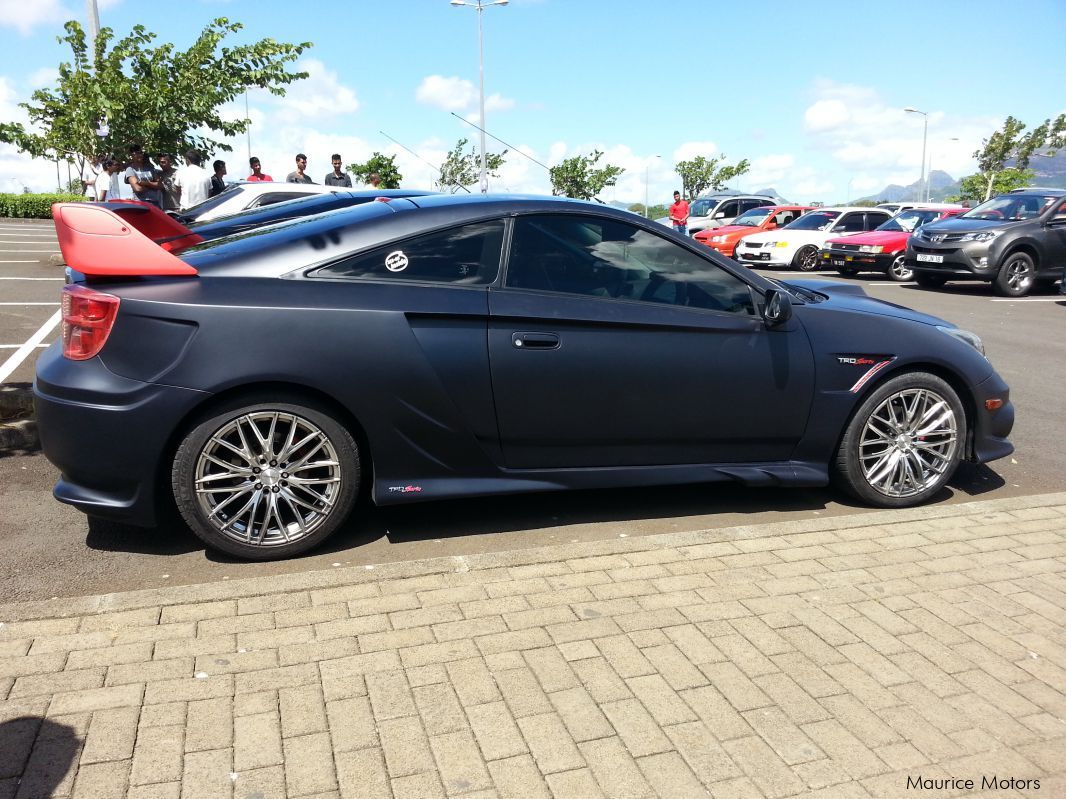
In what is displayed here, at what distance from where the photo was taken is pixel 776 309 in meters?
4.42

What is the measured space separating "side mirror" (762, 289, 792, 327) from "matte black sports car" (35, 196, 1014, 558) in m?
0.02

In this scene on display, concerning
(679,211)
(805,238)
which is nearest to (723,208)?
(679,211)

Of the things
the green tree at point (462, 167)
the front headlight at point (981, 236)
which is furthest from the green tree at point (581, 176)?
the front headlight at point (981, 236)

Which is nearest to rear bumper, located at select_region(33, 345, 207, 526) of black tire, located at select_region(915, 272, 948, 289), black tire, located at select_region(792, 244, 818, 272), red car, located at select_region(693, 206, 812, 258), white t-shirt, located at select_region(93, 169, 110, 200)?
white t-shirt, located at select_region(93, 169, 110, 200)

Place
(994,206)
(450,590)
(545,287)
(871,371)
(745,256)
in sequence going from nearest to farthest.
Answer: (450,590), (545,287), (871,371), (994,206), (745,256)

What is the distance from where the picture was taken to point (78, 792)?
241cm

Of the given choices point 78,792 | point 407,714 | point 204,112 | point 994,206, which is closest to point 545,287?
point 407,714

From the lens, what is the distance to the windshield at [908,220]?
19.8 meters

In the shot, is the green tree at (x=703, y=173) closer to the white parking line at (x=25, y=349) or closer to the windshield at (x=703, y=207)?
the windshield at (x=703, y=207)

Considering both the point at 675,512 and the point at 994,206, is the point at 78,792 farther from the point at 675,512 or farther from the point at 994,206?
the point at 994,206

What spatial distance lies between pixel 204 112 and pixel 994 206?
570 inches

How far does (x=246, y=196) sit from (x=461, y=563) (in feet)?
25.8

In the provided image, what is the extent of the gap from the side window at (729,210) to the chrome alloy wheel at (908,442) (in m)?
23.3

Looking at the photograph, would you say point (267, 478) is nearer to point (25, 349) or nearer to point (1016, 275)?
point (25, 349)
